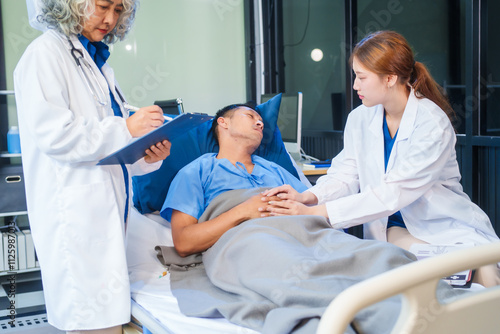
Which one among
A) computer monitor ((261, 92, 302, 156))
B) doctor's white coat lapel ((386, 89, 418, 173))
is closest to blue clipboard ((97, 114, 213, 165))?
doctor's white coat lapel ((386, 89, 418, 173))

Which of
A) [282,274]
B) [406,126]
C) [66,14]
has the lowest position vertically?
[282,274]

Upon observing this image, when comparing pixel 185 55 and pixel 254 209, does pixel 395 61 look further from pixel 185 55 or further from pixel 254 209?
pixel 185 55

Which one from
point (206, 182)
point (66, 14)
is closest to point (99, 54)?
point (66, 14)

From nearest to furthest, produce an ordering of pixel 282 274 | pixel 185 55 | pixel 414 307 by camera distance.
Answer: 1. pixel 414 307
2. pixel 282 274
3. pixel 185 55

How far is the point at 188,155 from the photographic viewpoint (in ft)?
7.42

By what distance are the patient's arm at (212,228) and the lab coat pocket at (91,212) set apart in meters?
0.33

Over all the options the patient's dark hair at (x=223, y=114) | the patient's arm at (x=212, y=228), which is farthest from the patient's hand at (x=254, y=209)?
the patient's dark hair at (x=223, y=114)

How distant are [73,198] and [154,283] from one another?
449 mm

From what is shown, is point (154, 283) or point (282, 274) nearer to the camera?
point (282, 274)

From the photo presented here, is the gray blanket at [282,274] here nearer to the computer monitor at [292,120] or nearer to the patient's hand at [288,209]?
the patient's hand at [288,209]

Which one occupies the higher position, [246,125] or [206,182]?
[246,125]

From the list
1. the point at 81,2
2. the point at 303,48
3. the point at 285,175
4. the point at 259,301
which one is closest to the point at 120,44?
the point at 303,48

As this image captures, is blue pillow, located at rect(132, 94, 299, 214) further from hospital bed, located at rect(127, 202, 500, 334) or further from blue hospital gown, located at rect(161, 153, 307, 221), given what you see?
hospital bed, located at rect(127, 202, 500, 334)

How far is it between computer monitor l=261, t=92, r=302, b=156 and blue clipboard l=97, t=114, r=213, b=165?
175 centimetres
